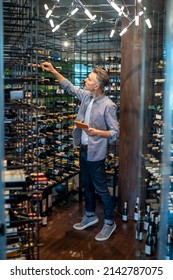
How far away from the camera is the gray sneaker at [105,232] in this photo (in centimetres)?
337

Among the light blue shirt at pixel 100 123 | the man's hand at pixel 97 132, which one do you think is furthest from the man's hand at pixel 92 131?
the light blue shirt at pixel 100 123

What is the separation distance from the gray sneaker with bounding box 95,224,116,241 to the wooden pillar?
1.70 feet

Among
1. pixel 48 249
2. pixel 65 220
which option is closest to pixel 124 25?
pixel 65 220

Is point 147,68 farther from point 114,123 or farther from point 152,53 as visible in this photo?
point 114,123

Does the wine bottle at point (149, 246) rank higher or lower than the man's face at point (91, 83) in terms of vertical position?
lower

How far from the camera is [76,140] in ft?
11.7

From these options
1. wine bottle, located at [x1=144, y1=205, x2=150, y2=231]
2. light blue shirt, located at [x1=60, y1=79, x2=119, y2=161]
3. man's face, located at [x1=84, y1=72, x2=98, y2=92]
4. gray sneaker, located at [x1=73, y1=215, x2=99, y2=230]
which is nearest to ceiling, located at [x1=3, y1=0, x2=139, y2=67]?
man's face, located at [x1=84, y1=72, x2=98, y2=92]

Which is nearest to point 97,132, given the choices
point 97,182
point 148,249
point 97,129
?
point 97,129

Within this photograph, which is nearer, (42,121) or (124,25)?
(124,25)

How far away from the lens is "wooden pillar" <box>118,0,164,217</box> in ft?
Answer: 12.5

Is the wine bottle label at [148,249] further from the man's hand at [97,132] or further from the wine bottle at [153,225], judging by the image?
the man's hand at [97,132]

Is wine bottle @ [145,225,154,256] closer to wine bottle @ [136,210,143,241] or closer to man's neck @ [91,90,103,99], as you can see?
wine bottle @ [136,210,143,241]

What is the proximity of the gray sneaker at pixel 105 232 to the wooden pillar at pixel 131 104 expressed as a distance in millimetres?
517
